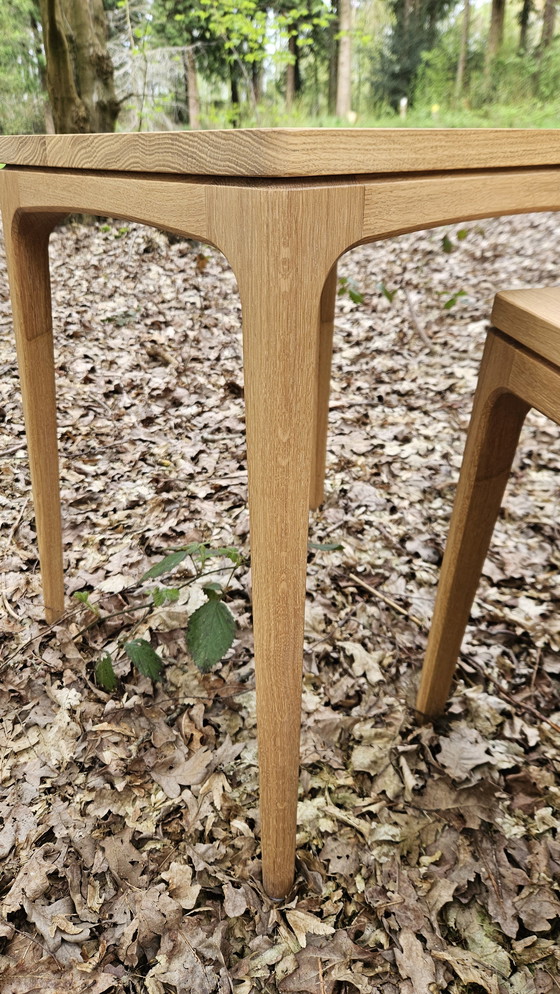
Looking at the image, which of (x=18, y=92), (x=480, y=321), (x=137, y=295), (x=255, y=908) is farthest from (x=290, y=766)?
(x=18, y=92)

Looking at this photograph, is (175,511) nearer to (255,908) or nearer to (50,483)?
(50,483)

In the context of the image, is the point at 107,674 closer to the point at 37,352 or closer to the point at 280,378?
the point at 37,352

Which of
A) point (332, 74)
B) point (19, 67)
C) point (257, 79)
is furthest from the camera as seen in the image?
point (332, 74)

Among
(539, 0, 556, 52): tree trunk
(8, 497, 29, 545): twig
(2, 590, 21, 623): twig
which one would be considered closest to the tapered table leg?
(2, 590, 21, 623): twig

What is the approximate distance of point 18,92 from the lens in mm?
5652

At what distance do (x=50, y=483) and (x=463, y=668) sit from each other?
832mm

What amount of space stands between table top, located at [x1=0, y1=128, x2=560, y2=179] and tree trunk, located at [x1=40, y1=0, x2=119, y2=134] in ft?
12.4

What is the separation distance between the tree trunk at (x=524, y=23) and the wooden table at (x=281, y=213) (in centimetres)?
1084

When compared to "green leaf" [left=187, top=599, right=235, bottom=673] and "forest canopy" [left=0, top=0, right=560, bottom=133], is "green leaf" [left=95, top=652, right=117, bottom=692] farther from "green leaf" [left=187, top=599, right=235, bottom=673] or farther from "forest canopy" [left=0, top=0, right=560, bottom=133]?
"forest canopy" [left=0, top=0, right=560, bottom=133]

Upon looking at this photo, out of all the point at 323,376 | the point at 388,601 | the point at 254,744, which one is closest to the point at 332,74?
the point at 323,376

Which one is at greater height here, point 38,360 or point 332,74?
point 332,74

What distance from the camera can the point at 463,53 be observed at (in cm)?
959

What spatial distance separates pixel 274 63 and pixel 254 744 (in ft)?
27.4

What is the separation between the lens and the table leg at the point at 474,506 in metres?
0.77
